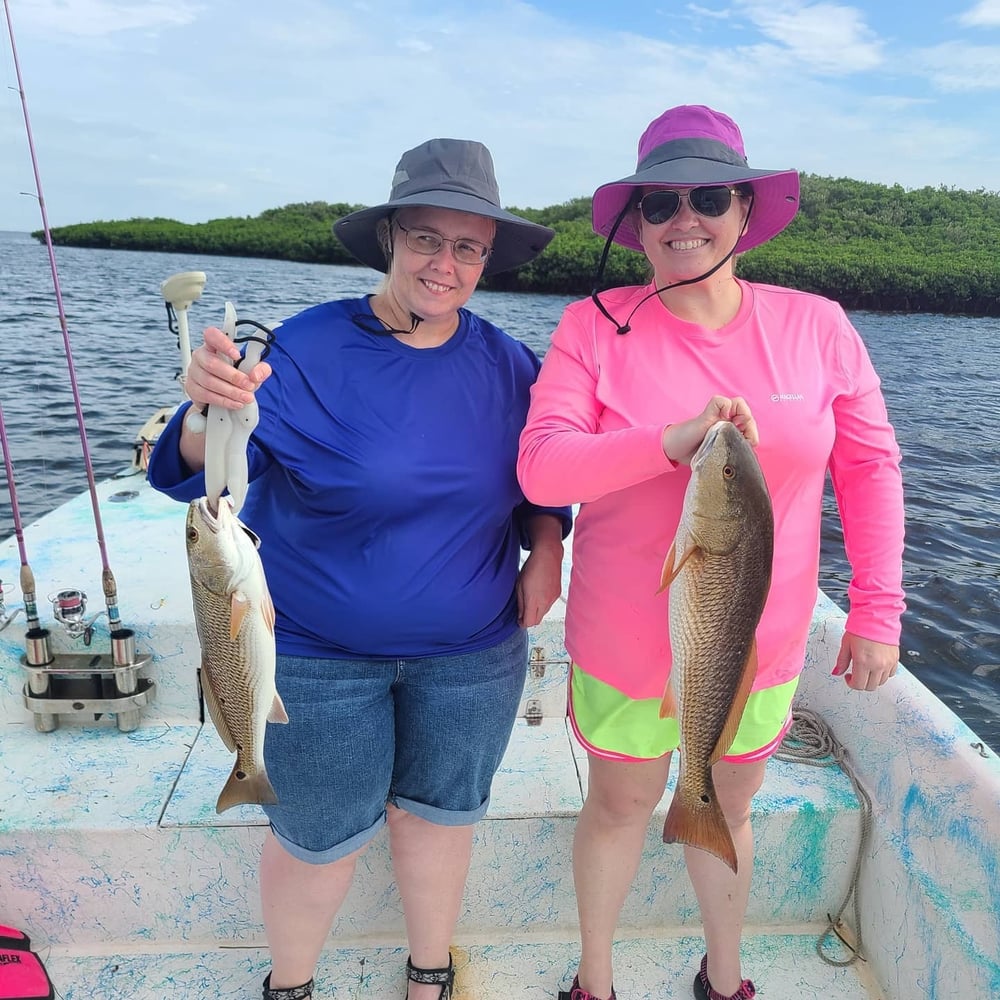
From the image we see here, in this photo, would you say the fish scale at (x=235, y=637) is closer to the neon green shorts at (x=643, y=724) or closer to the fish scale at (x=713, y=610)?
the neon green shorts at (x=643, y=724)

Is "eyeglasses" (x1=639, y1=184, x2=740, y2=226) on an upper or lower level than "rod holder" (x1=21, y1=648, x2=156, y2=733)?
upper

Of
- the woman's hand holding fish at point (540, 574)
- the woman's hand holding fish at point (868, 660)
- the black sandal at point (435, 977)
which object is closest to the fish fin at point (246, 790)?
the woman's hand holding fish at point (540, 574)

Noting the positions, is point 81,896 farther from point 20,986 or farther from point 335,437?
point 335,437

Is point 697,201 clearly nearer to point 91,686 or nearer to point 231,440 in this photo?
point 231,440

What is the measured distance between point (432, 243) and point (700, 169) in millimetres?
729

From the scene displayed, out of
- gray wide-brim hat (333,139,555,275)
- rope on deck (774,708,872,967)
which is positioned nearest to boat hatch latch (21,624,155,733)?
gray wide-brim hat (333,139,555,275)

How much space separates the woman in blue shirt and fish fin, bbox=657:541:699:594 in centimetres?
54

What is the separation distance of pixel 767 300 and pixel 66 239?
115422 millimetres

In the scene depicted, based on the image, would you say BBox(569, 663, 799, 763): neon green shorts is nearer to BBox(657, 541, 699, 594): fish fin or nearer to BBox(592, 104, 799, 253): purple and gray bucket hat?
BBox(657, 541, 699, 594): fish fin

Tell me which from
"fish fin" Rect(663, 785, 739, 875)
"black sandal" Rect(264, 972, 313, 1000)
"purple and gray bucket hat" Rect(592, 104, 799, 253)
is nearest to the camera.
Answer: "purple and gray bucket hat" Rect(592, 104, 799, 253)

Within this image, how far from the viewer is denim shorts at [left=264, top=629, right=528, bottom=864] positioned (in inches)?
82.3

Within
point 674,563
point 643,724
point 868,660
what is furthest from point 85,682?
point 868,660

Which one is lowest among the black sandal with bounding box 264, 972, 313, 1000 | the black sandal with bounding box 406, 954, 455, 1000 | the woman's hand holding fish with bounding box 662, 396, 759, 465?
the black sandal with bounding box 406, 954, 455, 1000

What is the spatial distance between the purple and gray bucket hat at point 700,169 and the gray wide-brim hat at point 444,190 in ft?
0.96
